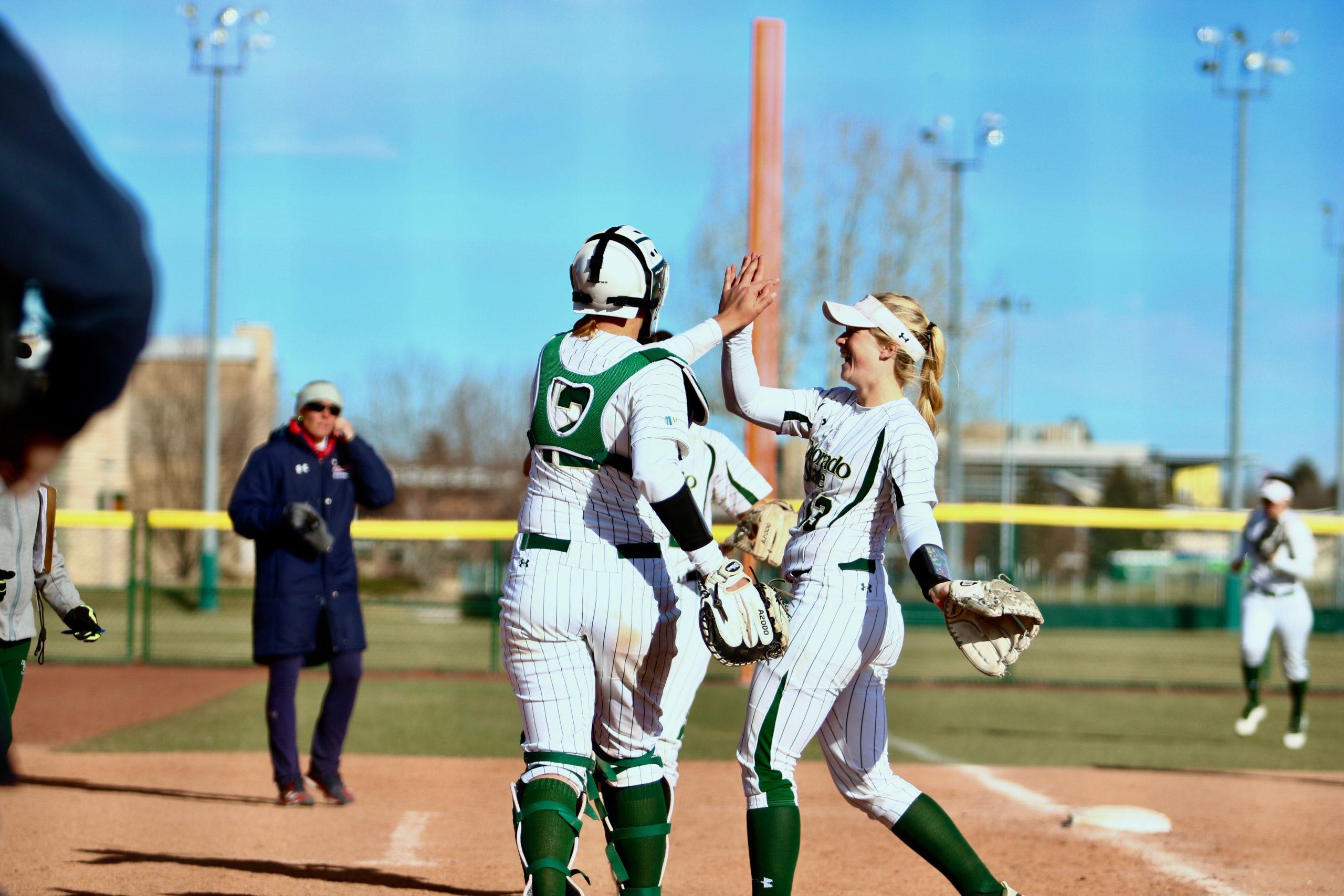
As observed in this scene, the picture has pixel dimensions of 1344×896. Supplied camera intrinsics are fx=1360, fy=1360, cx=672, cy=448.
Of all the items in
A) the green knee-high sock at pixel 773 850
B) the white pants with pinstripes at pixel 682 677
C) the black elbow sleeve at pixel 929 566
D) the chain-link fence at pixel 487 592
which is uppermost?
the black elbow sleeve at pixel 929 566

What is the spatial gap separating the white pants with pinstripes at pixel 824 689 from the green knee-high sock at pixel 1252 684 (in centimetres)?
646

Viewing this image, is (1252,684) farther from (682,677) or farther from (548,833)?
(548,833)

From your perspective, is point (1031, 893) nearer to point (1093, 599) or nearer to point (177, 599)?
point (177, 599)

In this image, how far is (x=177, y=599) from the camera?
1633 cm

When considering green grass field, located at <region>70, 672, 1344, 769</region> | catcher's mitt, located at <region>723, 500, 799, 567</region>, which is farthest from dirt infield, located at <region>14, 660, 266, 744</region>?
catcher's mitt, located at <region>723, 500, 799, 567</region>

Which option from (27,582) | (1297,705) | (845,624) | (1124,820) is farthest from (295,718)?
(1297,705)

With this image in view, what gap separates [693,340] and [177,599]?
13934 millimetres

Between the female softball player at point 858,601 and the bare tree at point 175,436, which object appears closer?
the female softball player at point 858,601

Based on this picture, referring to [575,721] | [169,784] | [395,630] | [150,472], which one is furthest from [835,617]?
[150,472]

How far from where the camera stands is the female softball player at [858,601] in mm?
3820

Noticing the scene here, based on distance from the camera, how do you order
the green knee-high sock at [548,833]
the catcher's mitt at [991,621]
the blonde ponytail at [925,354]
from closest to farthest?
the green knee-high sock at [548,833]
the catcher's mitt at [991,621]
the blonde ponytail at [925,354]

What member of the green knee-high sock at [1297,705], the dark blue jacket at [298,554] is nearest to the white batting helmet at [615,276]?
the dark blue jacket at [298,554]

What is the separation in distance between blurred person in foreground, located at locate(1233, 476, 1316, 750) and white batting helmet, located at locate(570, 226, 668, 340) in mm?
6976

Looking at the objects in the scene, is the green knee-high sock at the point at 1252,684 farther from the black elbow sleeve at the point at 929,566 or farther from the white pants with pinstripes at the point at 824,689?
the black elbow sleeve at the point at 929,566
